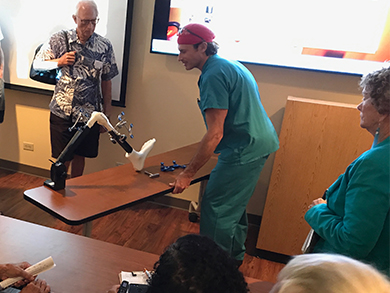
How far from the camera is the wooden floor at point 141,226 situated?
95.0 inches

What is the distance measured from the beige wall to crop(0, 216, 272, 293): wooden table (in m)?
1.74

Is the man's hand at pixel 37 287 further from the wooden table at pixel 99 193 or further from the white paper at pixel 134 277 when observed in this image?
the wooden table at pixel 99 193

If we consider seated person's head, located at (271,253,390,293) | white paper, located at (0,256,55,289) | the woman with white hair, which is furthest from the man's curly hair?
white paper, located at (0,256,55,289)

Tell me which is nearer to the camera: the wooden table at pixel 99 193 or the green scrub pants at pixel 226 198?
the wooden table at pixel 99 193

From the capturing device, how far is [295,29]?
2387 millimetres

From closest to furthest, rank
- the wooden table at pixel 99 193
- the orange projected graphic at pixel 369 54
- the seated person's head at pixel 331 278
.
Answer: the seated person's head at pixel 331 278 → the wooden table at pixel 99 193 → the orange projected graphic at pixel 369 54

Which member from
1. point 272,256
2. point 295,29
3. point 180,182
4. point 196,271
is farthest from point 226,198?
point 295,29

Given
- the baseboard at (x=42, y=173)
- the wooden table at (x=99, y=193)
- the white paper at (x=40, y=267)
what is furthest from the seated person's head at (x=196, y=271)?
the baseboard at (x=42, y=173)

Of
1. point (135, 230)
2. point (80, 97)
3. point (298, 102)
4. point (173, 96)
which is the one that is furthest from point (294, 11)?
point (135, 230)

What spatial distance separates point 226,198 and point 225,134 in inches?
15.1

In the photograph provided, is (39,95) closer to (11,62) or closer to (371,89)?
(11,62)

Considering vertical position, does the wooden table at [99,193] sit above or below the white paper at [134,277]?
below

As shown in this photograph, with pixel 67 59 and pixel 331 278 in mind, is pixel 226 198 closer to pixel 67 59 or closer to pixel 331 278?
pixel 331 278

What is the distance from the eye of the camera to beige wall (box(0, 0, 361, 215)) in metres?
2.51
